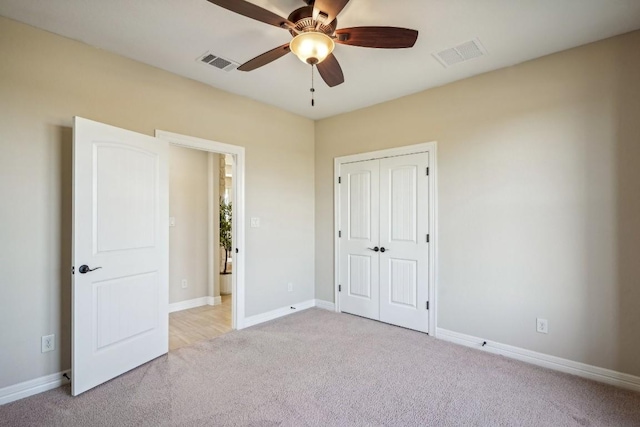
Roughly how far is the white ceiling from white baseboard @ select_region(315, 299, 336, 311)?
290 cm

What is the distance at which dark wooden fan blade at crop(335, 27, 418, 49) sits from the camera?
1842mm

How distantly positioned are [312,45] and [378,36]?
1.32 ft

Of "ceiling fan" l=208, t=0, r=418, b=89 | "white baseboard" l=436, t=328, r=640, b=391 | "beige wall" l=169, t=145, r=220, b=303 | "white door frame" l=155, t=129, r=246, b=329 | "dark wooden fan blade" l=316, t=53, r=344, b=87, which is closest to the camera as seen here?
"ceiling fan" l=208, t=0, r=418, b=89

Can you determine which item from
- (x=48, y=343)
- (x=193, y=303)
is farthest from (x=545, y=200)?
(x=193, y=303)

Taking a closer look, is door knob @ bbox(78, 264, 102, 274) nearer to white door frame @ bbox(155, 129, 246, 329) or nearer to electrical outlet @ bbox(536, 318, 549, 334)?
white door frame @ bbox(155, 129, 246, 329)

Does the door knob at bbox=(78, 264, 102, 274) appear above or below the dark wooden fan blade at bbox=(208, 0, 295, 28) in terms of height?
below

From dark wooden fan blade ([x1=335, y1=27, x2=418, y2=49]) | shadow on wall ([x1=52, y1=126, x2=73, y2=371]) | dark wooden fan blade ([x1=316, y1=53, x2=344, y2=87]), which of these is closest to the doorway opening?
shadow on wall ([x1=52, y1=126, x2=73, y2=371])

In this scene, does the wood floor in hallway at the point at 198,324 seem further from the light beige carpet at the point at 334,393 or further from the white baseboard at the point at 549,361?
the white baseboard at the point at 549,361

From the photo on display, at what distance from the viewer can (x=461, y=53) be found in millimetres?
2719

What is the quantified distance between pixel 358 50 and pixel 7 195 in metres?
2.87

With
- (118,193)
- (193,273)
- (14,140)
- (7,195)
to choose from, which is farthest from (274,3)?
(193,273)

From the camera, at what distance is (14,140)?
2.27 meters

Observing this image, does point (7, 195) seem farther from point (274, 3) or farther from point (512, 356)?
point (512, 356)

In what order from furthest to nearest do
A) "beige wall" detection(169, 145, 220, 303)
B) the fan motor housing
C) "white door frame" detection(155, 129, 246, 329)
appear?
"beige wall" detection(169, 145, 220, 303) < "white door frame" detection(155, 129, 246, 329) < the fan motor housing
